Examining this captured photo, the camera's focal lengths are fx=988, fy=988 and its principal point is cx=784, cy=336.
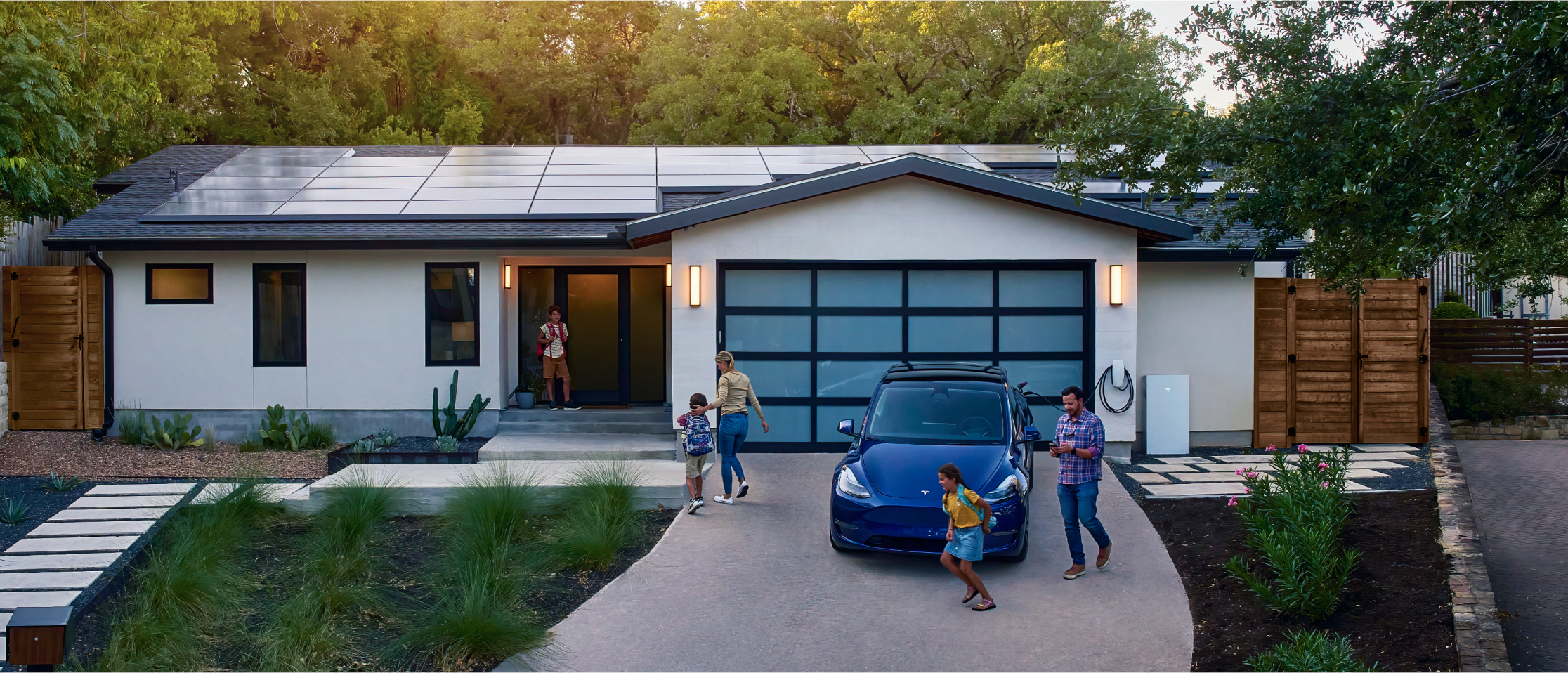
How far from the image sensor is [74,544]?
8.29m

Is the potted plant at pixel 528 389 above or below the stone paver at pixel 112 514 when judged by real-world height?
above

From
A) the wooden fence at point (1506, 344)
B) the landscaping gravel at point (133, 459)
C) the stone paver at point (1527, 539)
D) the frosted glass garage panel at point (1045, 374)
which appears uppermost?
the wooden fence at point (1506, 344)

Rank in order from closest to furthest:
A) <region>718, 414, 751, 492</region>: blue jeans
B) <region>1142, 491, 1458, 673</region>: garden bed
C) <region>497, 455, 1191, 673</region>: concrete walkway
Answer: <region>1142, 491, 1458, 673</region>: garden bed < <region>497, 455, 1191, 673</region>: concrete walkway < <region>718, 414, 751, 492</region>: blue jeans

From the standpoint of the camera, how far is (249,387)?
45.0 ft

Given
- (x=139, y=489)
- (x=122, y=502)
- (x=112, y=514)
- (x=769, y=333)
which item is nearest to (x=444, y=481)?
(x=112, y=514)

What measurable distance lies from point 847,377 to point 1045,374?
2600 millimetres

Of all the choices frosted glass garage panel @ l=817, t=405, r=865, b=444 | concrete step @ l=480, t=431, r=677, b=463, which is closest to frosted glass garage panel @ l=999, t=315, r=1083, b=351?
frosted glass garage panel @ l=817, t=405, r=865, b=444

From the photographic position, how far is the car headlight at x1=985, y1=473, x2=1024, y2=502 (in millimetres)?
7766

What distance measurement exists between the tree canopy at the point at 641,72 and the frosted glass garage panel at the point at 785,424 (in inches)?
448

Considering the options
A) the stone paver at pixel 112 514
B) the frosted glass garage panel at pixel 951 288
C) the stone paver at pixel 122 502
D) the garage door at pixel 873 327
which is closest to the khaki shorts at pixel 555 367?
the garage door at pixel 873 327

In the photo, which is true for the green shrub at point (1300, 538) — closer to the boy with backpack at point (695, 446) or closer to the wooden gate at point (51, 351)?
the boy with backpack at point (695, 446)

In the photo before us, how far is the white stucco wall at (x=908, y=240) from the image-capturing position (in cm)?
1234

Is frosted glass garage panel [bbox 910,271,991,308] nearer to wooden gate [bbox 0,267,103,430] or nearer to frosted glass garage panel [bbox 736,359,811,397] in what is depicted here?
Answer: frosted glass garage panel [bbox 736,359,811,397]

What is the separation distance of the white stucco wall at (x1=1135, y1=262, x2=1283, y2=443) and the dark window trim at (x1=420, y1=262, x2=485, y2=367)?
30.1 ft
